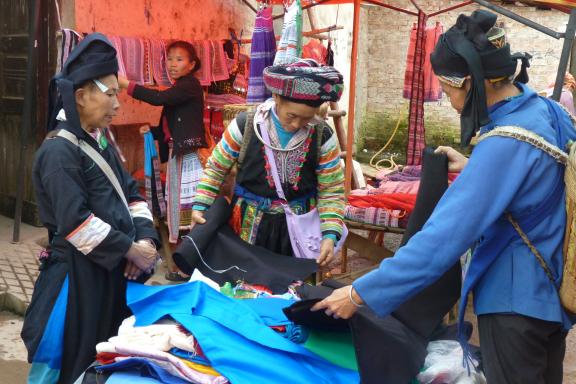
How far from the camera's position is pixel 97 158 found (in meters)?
2.89

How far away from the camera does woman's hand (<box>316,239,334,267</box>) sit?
3.26 meters

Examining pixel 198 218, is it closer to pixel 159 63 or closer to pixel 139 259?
pixel 139 259

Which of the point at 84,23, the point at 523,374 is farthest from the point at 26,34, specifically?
the point at 523,374

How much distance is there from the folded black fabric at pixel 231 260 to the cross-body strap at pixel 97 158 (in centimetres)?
36

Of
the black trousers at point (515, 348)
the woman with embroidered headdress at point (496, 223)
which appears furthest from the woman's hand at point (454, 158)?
the black trousers at point (515, 348)

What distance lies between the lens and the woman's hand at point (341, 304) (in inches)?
87.6

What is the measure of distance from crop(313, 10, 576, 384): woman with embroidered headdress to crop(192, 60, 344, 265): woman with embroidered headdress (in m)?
1.07

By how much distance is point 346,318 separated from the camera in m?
2.24

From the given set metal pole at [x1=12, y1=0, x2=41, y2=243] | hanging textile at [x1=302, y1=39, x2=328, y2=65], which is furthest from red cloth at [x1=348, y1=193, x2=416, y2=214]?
metal pole at [x1=12, y1=0, x2=41, y2=243]

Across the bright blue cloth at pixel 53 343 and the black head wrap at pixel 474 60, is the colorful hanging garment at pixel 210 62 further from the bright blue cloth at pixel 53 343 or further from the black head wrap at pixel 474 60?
the black head wrap at pixel 474 60

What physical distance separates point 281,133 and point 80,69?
99 centimetres

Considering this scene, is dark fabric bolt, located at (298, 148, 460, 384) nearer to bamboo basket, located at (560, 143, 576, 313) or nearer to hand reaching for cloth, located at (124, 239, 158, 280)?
bamboo basket, located at (560, 143, 576, 313)

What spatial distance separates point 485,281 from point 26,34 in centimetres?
548

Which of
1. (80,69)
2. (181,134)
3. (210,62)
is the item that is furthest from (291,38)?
(80,69)
